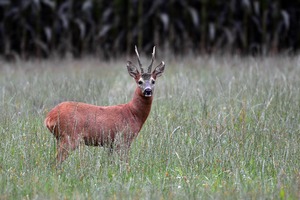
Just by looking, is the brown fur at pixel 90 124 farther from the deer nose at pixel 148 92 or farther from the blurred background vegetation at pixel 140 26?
the blurred background vegetation at pixel 140 26

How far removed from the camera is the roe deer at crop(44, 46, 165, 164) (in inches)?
246

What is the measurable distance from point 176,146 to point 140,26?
9.42 meters

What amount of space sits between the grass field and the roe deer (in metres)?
0.11

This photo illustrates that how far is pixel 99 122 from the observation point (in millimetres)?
6438

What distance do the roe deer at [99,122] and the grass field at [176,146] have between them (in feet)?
0.35

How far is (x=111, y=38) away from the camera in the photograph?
637 inches

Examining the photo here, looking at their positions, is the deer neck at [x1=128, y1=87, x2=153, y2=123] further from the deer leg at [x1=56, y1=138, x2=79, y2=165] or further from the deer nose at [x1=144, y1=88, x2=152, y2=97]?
the deer leg at [x1=56, y1=138, x2=79, y2=165]

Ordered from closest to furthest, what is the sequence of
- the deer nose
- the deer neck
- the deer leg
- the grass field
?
the grass field → the deer leg → the deer nose → the deer neck

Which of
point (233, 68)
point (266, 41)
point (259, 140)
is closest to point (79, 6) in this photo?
point (266, 41)

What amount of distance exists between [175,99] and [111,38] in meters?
7.74

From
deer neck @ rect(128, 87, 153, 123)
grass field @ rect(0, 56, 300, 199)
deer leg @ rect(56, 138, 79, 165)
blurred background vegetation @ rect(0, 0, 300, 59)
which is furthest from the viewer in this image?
blurred background vegetation @ rect(0, 0, 300, 59)

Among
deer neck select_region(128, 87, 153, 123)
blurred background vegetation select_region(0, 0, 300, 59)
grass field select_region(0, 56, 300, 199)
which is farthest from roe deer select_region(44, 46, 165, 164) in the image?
blurred background vegetation select_region(0, 0, 300, 59)

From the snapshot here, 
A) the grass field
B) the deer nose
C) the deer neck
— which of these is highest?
the deer nose

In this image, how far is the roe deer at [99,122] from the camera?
20.5 ft
